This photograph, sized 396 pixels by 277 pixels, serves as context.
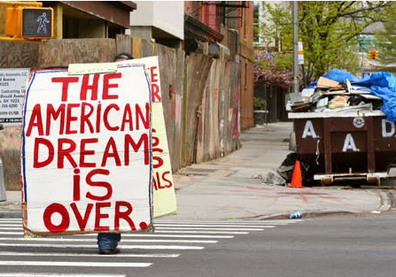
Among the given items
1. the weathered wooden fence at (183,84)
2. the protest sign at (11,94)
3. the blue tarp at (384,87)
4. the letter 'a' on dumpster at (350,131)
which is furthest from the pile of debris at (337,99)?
the protest sign at (11,94)

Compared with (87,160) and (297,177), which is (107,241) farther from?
(297,177)

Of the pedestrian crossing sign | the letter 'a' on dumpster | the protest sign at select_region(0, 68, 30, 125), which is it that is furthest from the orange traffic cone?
the pedestrian crossing sign

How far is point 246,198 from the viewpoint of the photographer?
17484 mm

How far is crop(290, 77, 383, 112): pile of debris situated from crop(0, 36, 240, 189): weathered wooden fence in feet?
10.5

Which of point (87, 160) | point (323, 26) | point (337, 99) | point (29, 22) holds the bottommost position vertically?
point (87, 160)

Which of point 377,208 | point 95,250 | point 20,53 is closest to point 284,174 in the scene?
point 377,208

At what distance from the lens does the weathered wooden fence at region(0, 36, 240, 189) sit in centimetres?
1778

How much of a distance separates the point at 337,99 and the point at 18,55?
6.43 metres

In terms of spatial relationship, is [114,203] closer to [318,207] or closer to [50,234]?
[50,234]

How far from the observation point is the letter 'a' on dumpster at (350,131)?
62.1ft

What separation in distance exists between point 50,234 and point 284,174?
39.0 feet

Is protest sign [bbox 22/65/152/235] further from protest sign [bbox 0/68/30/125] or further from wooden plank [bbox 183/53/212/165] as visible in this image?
wooden plank [bbox 183/53/212/165]

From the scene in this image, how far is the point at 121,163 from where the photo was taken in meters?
9.15

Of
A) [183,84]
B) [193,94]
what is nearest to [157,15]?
[193,94]
